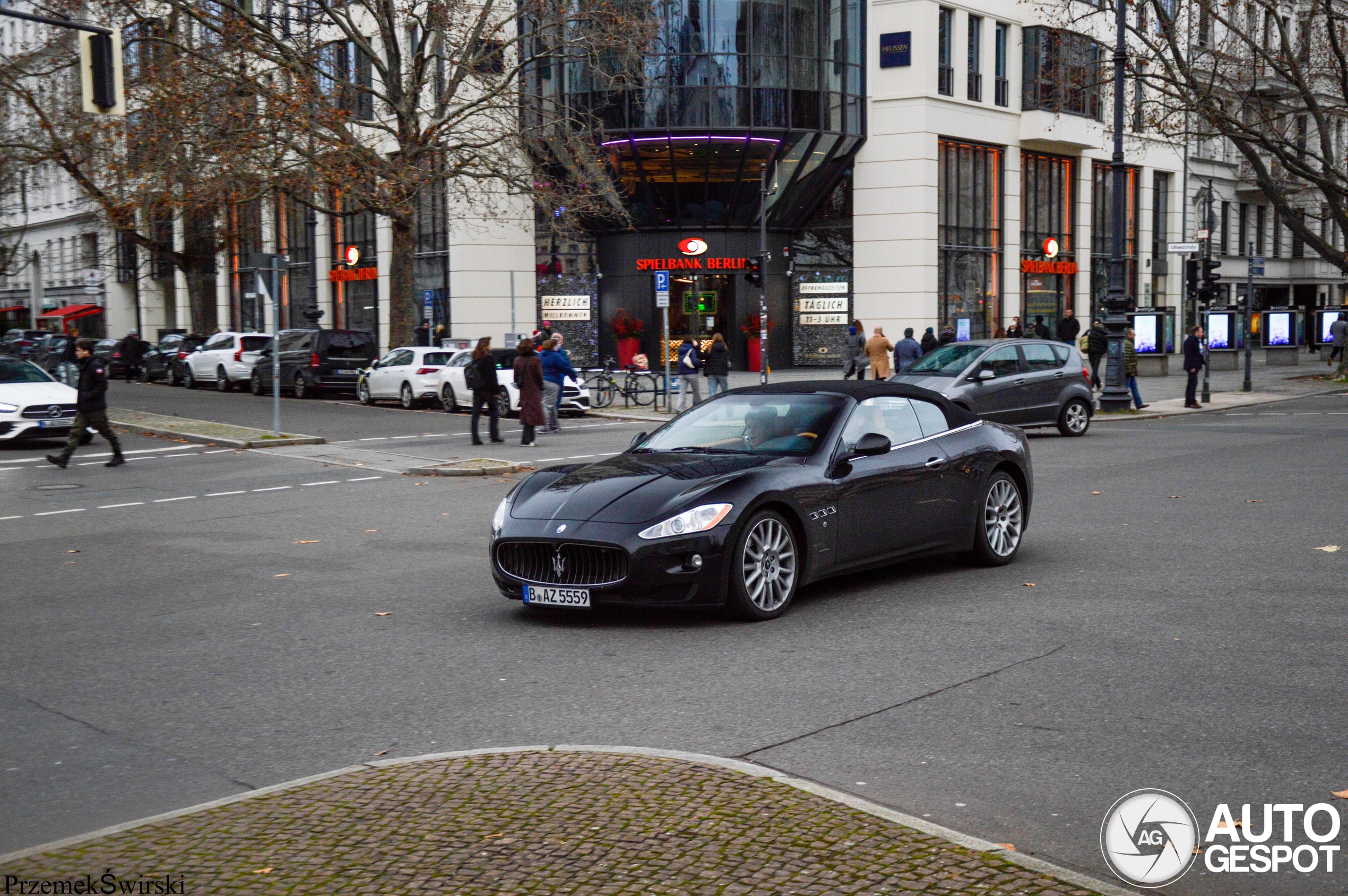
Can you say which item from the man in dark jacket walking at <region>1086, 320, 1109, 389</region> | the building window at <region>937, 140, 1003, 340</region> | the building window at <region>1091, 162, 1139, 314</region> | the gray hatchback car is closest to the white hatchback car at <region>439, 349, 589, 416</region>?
the gray hatchback car

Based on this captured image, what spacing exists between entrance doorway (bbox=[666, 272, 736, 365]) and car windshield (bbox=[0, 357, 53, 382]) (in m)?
24.9

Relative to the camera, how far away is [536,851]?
4309 millimetres

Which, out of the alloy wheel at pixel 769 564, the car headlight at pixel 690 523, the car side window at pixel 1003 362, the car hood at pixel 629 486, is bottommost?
the alloy wheel at pixel 769 564

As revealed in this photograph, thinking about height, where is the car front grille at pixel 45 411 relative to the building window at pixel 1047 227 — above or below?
below

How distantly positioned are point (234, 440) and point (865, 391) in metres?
15.5

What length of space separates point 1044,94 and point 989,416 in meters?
29.7

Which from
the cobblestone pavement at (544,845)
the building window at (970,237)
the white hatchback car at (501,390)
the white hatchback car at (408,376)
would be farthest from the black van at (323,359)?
the cobblestone pavement at (544,845)

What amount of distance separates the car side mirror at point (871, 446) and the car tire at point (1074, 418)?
14.8 m

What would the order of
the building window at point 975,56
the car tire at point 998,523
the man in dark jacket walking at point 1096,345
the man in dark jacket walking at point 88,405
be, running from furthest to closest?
1. the building window at point 975,56
2. the man in dark jacket walking at point 1096,345
3. the man in dark jacket walking at point 88,405
4. the car tire at point 998,523

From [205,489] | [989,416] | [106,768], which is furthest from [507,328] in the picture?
[106,768]

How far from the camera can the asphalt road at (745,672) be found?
5242mm

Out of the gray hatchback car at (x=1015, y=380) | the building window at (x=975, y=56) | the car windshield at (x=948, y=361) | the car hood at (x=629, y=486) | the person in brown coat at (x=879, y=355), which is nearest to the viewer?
the car hood at (x=629, y=486)

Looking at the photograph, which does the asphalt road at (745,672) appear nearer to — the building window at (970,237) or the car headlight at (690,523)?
the car headlight at (690,523)

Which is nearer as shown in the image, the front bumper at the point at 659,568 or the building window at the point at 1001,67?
the front bumper at the point at 659,568
